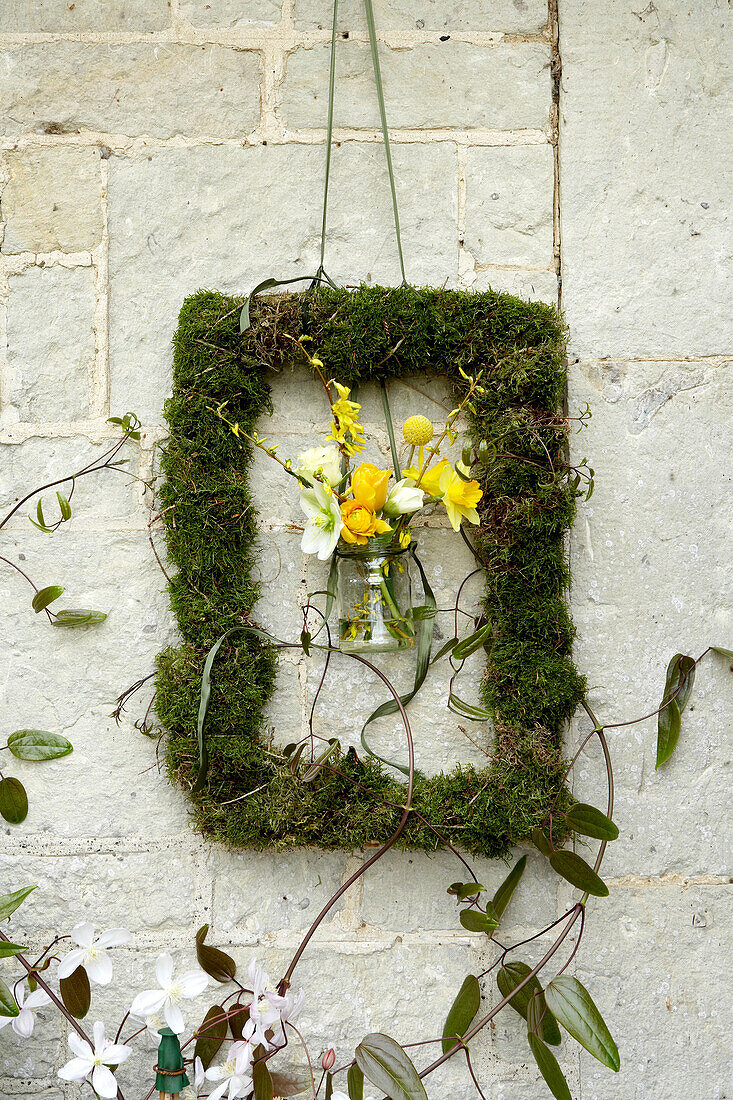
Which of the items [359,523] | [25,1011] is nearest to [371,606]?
[359,523]

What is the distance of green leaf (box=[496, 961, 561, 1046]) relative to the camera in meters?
1.23

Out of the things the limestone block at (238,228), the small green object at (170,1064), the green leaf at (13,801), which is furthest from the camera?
the limestone block at (238,228)

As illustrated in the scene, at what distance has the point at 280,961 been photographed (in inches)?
50.7

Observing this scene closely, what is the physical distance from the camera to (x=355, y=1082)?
1.10 meters

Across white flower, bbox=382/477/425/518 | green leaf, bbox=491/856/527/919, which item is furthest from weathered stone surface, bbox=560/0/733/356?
green leaf, bbox=491/856/527/919

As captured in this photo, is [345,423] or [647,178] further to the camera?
[647,178]

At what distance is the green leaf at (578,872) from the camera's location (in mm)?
1129

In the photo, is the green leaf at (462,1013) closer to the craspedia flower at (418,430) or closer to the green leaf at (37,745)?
the green leaf at (37,745)

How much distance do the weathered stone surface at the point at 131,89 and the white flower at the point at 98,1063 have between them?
138cm

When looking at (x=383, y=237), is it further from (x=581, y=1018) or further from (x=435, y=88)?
(x=581, y=1018)

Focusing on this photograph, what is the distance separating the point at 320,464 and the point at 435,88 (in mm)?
690

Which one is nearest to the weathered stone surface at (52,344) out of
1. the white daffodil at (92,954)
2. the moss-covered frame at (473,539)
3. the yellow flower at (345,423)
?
the moss-covered frame at (473,539)

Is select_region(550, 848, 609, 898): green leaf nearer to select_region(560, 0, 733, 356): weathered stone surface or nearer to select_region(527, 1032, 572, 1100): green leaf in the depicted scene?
select_region(527, 1032, 572, 1100): green leaf

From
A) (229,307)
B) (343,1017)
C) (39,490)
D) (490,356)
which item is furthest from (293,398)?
(343,1017)
